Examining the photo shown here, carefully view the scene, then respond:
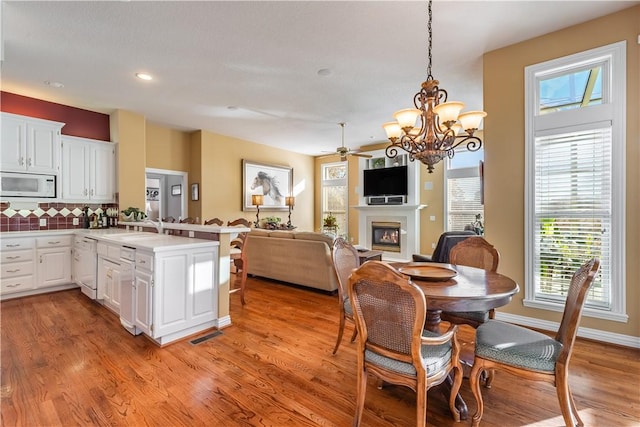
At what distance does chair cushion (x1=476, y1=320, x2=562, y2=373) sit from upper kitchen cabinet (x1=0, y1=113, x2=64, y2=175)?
5.84m

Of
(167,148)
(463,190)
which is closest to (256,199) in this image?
(167,148)

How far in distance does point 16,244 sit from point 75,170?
132cm

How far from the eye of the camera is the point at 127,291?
296 centimetres

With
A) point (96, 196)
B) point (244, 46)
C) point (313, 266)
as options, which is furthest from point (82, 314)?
point (244, 46)

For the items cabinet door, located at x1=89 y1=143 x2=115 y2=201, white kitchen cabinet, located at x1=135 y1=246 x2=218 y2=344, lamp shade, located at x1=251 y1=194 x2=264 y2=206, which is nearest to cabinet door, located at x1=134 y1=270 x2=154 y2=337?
white kitchen cabinet, located at x1=135 y1=246 x2=218 y2=344

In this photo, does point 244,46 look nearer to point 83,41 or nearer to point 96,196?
point 83,41

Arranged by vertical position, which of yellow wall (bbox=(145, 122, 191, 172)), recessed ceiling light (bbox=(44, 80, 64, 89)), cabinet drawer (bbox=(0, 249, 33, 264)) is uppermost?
recessed ceiling light (bbox=(44, 80, 64, 89))

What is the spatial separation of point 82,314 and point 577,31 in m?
6.19

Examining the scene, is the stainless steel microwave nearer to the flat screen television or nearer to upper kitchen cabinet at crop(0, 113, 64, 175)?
upper kitchen cabinet at crop(0, 113, 64, 175)

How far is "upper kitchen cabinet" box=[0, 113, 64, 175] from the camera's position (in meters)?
3.99

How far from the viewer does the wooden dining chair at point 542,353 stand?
1545mm

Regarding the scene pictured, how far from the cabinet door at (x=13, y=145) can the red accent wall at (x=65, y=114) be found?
0.50 meters

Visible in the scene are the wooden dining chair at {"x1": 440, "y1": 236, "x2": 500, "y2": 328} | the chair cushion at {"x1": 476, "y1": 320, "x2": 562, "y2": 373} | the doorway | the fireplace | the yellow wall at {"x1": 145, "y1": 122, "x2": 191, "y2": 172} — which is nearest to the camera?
the chair cushion at {"x1": 476, "y1": 320, "x2": 562, "y2": 373}

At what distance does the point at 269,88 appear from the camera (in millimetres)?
4195
